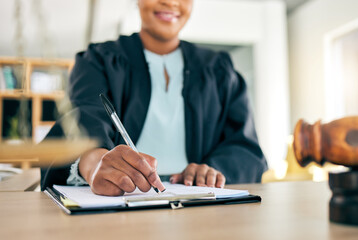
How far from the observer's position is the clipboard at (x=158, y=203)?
0.46 metres

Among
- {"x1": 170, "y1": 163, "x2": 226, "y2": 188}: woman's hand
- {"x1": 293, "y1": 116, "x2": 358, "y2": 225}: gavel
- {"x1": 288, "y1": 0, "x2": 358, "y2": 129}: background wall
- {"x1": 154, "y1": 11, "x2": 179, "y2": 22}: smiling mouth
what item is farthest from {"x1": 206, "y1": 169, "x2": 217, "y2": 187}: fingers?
{"x1": 288, "y1": 0, "x2": 358, "y2": 129}: background wall

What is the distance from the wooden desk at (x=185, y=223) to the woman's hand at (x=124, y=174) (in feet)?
0.26

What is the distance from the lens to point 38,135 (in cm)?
507

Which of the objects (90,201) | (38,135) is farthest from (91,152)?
(38,135)

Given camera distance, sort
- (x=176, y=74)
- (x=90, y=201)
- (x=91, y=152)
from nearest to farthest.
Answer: (x=90, y=201) → (x=91, y=152) → (x=176, y=74)

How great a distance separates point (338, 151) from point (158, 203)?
234mm

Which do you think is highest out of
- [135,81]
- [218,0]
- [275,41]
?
[218,0]

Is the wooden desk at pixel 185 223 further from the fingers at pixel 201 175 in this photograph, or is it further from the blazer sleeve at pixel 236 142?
the blazer sleeve at pixel 236 142

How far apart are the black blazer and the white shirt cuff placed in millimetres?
159

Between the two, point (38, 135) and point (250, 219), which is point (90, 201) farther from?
point (38, 135)

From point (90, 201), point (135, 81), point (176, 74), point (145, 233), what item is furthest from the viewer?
point (176, 74)

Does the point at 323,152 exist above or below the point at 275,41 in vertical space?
below

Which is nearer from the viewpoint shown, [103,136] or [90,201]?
[90,201]

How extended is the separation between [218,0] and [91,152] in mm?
4173
